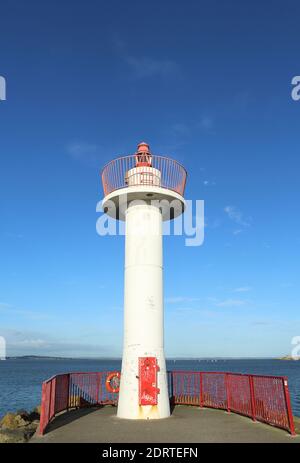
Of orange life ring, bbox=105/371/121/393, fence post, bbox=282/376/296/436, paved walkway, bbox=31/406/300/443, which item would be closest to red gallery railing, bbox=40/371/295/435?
fence post, bbox=282/376/296/436

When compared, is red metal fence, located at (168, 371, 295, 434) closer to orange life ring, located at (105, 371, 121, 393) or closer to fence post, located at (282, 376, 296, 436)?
fence post, located at (282, 376, 296, 436)

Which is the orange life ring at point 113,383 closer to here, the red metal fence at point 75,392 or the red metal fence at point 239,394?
the red metal fence at point 75,392

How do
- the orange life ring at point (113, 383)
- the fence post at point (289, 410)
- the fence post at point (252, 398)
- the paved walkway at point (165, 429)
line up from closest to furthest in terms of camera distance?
the paved walkway at point (165, 429) < the fence post at point (289, 410) < the fence post at point (252, 398) < the orange life ring at point (113, 383)

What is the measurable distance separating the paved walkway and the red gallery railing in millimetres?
319

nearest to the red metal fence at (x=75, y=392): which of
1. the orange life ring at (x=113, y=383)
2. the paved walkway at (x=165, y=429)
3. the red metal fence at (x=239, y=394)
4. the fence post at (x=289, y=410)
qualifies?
the paved walkway at (x=165, y=429)

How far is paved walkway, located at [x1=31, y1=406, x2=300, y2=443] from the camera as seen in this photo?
909cm

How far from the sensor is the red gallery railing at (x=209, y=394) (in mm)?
10125

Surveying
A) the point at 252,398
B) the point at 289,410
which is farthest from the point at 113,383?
the point at 289,410

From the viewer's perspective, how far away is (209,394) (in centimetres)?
1410

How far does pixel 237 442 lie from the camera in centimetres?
878

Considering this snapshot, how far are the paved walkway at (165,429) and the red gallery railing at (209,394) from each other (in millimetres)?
→ 319
